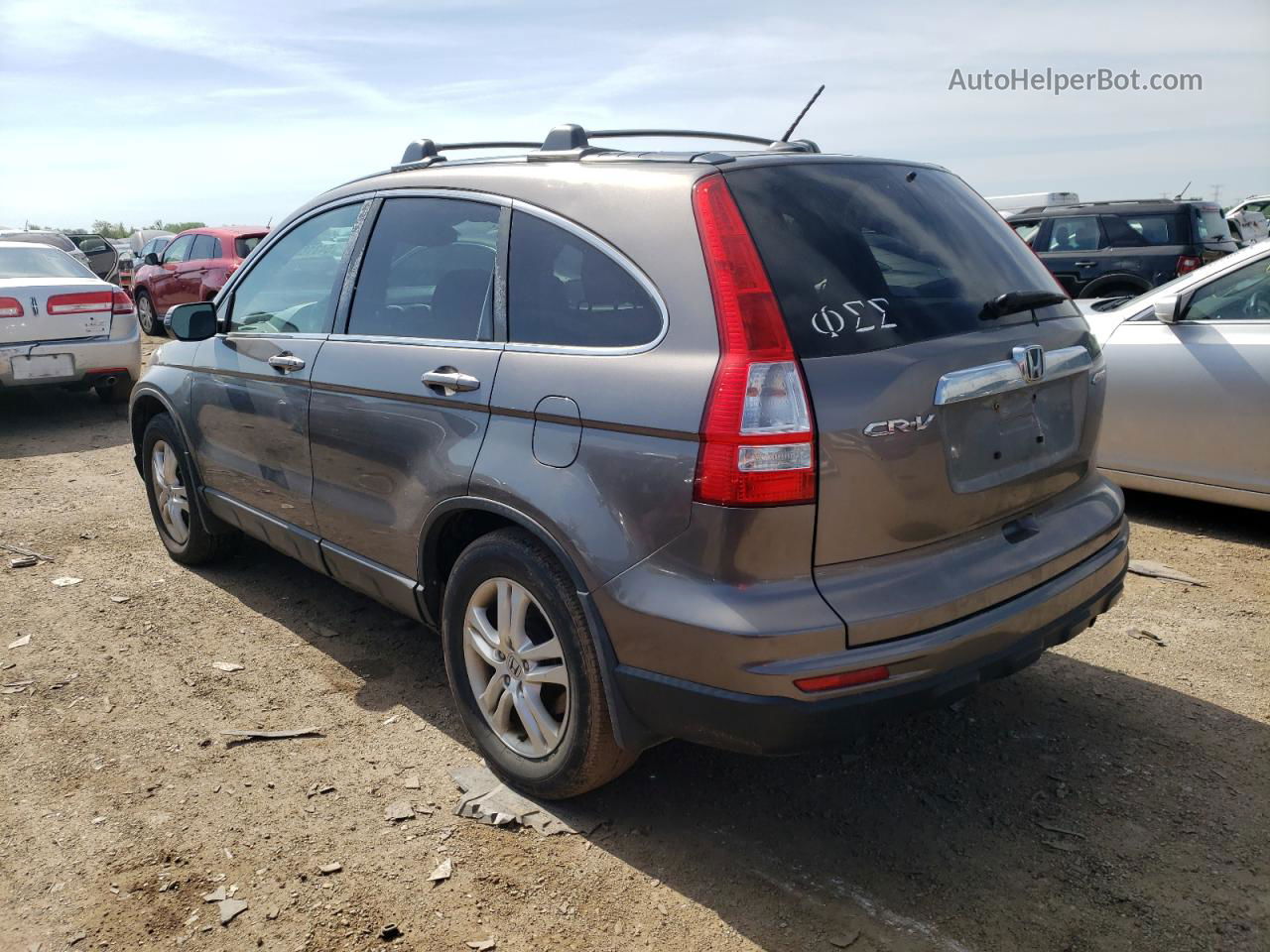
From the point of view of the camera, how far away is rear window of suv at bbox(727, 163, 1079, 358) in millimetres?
2523

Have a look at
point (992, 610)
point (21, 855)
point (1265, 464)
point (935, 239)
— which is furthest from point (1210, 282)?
point (21, 855)

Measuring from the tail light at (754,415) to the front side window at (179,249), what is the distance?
14.7 m

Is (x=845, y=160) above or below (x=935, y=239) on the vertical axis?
above

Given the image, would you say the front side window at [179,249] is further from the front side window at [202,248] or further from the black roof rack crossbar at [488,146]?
the black roof rack crossbar at [488,146]

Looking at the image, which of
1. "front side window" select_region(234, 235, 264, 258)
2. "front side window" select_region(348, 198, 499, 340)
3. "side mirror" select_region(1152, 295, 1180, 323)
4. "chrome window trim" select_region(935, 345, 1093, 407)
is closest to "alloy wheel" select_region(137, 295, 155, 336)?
"front side window" select_region(234, 235, 264, 258)

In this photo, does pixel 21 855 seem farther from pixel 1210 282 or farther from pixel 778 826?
pixel 1210 282

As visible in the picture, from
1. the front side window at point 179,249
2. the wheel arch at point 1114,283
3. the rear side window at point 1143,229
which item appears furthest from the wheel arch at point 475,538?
the front side window at point 179,249

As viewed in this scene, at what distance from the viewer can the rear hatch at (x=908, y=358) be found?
245cm

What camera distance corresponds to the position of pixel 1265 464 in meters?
5.04

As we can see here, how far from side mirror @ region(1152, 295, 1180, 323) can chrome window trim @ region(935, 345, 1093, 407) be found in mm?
2732

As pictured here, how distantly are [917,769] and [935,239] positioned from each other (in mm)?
1608

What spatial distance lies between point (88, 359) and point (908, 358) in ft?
29.0

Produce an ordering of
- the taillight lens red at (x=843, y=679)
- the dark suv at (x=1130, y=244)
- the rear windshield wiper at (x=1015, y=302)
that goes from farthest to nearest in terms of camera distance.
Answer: the dark suv at (x=1130, y=244) → the rear windshield wiper at (x=1015, y=302) → the taillight lens red at (x=843, y=679)

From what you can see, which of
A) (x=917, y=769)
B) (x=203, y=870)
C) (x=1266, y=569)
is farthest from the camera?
(x=1266, y=569)
